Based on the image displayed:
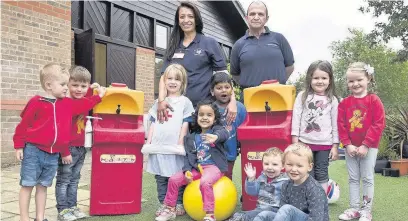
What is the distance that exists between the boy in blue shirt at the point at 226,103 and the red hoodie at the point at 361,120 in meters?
0.96

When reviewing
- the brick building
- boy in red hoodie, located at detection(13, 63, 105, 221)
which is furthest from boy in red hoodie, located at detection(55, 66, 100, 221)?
the brick building

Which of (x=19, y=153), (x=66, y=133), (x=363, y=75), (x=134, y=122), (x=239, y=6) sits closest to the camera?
(x=19, y=153)

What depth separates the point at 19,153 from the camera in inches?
120

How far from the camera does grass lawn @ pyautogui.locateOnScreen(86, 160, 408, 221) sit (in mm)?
3631

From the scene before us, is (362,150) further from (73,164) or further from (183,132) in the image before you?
(73,164)

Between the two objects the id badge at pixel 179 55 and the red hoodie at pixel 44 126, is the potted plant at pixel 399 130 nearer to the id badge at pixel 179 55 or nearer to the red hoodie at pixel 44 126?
the id badge at pixel 179 55

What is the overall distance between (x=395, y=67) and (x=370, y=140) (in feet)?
133

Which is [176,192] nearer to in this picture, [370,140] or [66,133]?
[66,133]

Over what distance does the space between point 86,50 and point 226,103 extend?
17.3 feet

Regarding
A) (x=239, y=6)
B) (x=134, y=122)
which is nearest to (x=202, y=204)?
(x=134, y=122)

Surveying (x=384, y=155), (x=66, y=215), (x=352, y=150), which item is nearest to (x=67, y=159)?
(x=66, y=215)

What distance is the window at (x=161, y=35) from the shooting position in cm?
1181

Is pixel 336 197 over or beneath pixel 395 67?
Result: beneath

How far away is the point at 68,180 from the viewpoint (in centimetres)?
355
